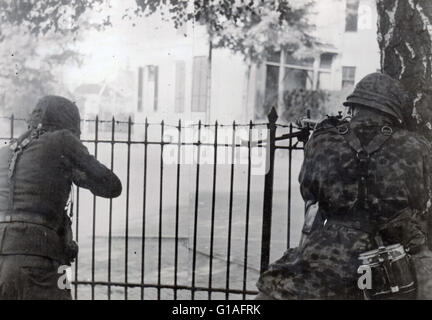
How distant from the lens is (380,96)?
271 cm

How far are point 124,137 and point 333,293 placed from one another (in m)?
10.1

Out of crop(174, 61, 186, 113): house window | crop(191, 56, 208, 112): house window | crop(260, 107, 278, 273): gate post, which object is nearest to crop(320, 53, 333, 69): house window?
crop(191, 56, 208, 112): house window

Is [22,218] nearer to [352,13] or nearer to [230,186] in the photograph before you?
[230,186]

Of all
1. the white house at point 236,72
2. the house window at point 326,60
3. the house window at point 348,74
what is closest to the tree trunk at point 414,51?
the white house at point 236,72

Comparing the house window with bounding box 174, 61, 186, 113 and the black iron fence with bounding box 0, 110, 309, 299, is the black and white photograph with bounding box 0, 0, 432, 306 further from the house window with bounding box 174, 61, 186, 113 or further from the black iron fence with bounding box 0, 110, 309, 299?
the house window with bounding box 174, 61, 186, 113

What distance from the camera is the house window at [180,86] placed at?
47.0 ft

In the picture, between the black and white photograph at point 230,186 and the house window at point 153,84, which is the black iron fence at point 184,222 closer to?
the black and white photograph at point 230,186

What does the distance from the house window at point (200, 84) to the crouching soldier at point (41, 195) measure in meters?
11.0

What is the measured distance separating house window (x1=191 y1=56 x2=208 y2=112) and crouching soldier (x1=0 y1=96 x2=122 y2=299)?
1097 cm

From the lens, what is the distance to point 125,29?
578 centimetres

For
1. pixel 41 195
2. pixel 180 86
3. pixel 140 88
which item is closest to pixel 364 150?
pixel 41 195

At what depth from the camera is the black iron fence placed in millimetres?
4184
